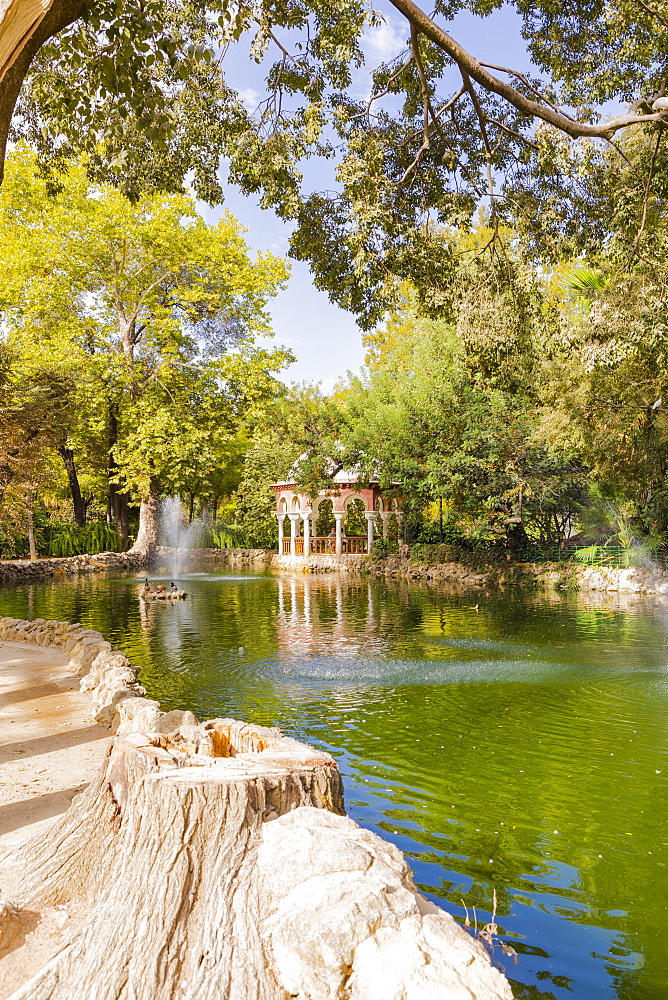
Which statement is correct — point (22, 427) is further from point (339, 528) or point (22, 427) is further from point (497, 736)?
point (339, 528)

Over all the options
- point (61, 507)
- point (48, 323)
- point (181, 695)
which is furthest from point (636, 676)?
point (61, 507)

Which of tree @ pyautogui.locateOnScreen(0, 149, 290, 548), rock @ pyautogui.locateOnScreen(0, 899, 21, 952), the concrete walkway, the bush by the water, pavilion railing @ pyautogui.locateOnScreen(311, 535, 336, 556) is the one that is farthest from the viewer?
pavilion railing @ pyautogui.locateOnScreen(311, 535, 336, 556)

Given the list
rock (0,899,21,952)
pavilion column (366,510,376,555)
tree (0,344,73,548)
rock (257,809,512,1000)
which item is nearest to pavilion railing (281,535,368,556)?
pavilion column (366,510,376,555)

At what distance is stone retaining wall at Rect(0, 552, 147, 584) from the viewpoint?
23625 mm

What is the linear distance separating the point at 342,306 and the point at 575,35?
13.5ft

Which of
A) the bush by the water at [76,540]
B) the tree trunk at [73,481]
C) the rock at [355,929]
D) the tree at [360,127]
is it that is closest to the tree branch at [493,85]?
the tree at [360,127]

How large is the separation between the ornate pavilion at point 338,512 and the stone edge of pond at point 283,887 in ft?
77.1

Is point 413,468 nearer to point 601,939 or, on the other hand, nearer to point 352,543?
point 352,543

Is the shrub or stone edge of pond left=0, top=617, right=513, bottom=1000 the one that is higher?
the shrub

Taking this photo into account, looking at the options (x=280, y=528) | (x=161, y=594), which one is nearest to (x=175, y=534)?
(x=280, y=528)

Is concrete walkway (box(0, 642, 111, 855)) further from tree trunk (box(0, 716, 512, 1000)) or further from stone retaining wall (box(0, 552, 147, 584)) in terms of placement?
stone retaining wall (box(0, 552, 147, 584))

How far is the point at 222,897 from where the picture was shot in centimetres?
269

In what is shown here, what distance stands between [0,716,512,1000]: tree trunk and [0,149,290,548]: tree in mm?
23455

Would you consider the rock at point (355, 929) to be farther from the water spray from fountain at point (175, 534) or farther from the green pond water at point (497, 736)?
the water spray from fountain at point (175, 534)
